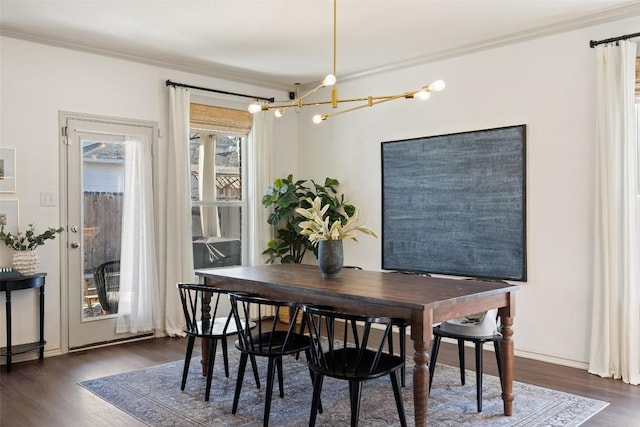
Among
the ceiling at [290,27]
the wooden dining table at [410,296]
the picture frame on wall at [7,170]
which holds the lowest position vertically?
the wooden dining table at [410,296]

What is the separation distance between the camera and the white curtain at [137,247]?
17.4ft

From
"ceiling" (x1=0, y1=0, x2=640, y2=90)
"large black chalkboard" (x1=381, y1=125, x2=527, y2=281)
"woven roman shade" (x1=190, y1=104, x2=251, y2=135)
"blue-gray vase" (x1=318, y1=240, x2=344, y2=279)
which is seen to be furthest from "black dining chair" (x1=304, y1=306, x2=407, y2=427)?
"woven roman shade" (x1=190, y1=104, x2=251, y2=135)

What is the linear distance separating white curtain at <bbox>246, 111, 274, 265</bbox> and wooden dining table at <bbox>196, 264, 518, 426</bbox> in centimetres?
224

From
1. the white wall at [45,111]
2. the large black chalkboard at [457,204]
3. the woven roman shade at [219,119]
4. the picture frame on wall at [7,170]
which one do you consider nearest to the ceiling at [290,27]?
the white wall at [45,111]

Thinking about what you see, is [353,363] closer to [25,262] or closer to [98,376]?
[98,376]

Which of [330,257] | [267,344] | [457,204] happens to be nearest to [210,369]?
[267,344]

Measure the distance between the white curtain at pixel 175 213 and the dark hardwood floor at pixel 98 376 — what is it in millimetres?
437

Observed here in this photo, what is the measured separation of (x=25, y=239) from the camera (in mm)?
4570

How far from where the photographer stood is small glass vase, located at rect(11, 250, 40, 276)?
14.6 feet

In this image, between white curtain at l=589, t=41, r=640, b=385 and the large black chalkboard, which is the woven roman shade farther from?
white curtain at l=589, t=41, r=640, b=385

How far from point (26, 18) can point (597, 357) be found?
514cm

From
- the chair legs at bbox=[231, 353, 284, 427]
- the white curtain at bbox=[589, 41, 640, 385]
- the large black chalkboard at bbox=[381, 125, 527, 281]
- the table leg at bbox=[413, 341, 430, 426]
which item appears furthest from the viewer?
the large black chalkboard at bbox=[381, 125, 527, 281]

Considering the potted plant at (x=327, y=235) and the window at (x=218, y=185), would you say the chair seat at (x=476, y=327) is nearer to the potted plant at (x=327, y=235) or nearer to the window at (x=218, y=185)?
the potted plant at (x=327, y=235)

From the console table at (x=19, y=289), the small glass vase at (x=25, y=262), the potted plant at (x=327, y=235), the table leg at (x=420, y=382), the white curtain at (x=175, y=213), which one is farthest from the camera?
the white curtain at (x=175, y=213)
